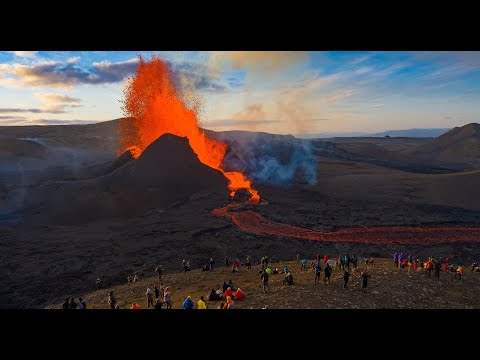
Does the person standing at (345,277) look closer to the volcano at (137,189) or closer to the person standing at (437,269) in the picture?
the person standing at (437,269)

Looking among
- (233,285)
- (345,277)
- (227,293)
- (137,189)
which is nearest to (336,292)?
(345,277)

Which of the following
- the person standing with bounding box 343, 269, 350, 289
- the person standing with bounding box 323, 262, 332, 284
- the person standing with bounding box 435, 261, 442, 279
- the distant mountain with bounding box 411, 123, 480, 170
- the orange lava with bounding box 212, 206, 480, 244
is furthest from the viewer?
the distant mountain with bounding box 411, 123, 480, 170

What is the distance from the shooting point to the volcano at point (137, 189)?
4594 cm

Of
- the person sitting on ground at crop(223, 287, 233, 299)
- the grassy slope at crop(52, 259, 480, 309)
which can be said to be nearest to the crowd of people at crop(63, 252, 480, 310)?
the person sitting on ground at crop(223, 287, 233, 299)

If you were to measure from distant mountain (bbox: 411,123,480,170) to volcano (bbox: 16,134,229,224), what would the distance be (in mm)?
105929

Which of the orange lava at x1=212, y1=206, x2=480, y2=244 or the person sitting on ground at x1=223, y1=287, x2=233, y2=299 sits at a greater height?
the person sitting on ground at x1=223, y1=287, x2=233, y2=299

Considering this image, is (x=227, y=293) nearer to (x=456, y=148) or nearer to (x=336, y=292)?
(x=336, y=292)

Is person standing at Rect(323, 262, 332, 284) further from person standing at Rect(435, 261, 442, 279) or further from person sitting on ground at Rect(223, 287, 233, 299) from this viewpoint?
person standing at Rect(435, 261, 442, 279)

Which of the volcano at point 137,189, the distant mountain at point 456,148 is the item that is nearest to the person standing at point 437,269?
the volcano at point 137,189

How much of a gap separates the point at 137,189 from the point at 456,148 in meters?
141

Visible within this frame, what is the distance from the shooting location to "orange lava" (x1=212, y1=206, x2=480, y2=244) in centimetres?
3697

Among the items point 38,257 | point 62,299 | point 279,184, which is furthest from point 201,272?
point 279,184

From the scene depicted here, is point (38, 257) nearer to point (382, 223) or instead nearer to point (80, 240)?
point (80, 240)
